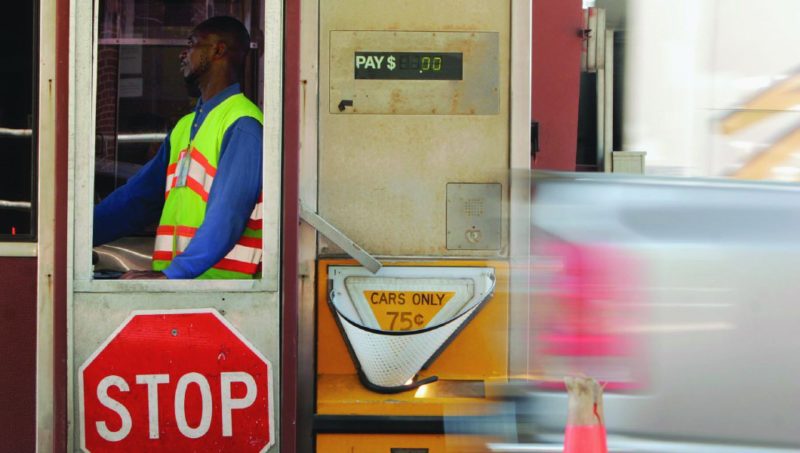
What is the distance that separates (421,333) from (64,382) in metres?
1.36

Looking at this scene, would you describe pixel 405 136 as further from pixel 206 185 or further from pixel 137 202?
pixel 137 202

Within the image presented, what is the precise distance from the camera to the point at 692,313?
9.30 ft

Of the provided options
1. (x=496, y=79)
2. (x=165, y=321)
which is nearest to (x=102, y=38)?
(x=165, y=321)

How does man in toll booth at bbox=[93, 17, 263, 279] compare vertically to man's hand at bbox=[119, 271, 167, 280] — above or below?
above

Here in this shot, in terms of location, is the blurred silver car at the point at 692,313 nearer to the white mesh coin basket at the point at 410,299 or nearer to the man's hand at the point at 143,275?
the white mesh coin basket at the point at 410,299

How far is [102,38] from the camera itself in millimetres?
4938

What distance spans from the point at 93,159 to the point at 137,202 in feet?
1.99

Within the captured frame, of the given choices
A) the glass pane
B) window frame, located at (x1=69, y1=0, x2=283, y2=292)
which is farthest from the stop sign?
the glass pane

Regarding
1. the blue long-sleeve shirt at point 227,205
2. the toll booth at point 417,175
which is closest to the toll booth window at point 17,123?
the blue long-sleeve shirt at point 227,205

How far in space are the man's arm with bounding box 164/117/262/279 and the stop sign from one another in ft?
0.91

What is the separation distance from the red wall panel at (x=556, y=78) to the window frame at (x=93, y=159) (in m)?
1.27

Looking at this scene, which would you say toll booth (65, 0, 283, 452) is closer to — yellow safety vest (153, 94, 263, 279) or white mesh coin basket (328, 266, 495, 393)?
yellow safety vest (153, 94, 263, 279)

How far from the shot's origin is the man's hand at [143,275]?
171 inches

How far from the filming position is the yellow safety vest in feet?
14.7
